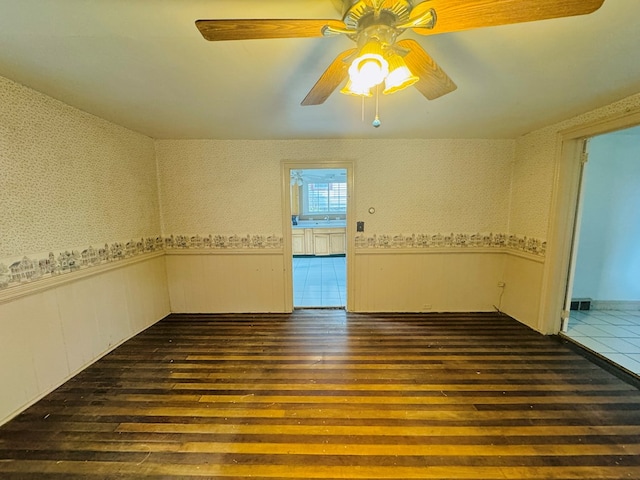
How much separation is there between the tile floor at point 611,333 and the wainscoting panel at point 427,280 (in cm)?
80

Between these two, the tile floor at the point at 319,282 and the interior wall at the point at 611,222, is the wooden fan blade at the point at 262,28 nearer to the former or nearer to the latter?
the tile floor at the point at 319,282

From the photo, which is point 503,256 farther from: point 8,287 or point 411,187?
point 8,287

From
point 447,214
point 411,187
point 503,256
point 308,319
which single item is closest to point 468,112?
point 411,187

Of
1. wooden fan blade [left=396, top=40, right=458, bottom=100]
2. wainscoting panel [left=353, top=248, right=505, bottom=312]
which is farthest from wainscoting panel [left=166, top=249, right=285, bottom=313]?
wooden fan blade [left=396, top=40, right=458, bottom=100]

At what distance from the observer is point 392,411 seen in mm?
1705

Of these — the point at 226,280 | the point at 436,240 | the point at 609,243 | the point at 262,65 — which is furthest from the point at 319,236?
the point at 262,65

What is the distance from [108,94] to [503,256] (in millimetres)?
4147

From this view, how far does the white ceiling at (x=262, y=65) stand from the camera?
1108mm

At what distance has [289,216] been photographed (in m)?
3.14

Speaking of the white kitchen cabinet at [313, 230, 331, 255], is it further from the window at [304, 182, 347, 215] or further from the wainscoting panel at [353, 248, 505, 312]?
the wainscoting panel at [353, 248, 505, 312]

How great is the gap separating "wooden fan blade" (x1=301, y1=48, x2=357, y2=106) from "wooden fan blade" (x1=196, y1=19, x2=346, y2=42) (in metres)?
0.18

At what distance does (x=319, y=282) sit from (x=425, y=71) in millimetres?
3785

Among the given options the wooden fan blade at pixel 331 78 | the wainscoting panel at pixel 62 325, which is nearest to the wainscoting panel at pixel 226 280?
the wainscoting panel at pixel 62 325

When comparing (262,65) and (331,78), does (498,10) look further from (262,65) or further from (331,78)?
(262,65)
